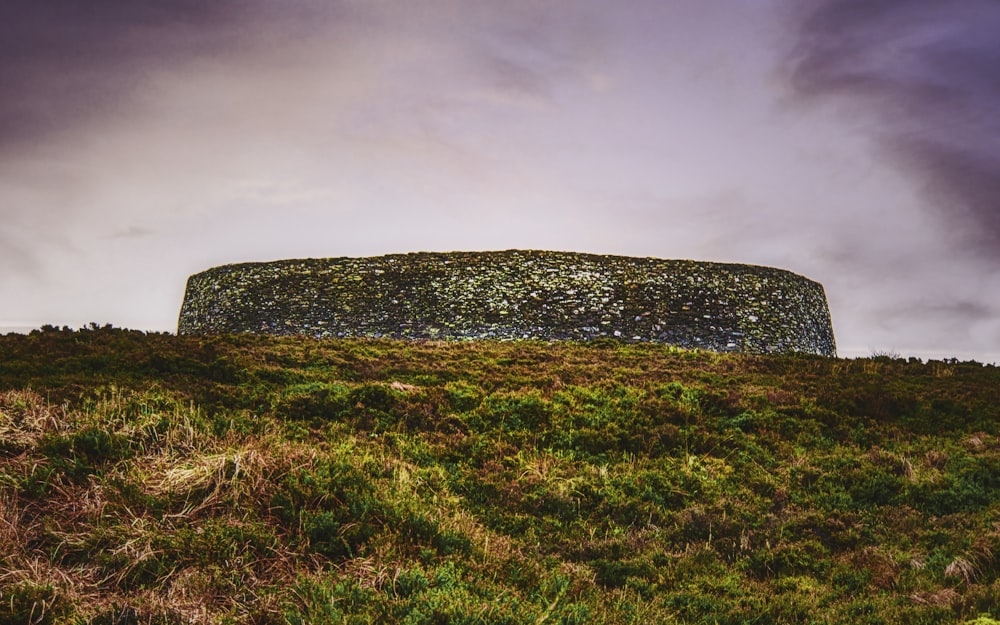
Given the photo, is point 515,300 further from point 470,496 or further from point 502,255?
point 470,496

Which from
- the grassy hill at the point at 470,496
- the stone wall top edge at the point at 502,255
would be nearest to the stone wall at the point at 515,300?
the stone wall top edge at the point at 502,255

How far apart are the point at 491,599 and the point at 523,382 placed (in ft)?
33.4

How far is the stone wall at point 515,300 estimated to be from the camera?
30.5 m

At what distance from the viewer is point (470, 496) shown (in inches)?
382

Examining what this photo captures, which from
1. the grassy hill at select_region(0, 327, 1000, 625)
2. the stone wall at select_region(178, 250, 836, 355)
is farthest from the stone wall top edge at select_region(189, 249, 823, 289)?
the grassy hill at select_region(0, 327, 1000, 625)

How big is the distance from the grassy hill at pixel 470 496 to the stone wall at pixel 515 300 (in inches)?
552

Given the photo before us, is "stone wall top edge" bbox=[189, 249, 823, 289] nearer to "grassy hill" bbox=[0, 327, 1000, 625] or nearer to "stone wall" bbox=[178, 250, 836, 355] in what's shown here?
"stone wall" bbox=[178, 250, 836, 355]

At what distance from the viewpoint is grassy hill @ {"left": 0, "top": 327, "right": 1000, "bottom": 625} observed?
5973mm

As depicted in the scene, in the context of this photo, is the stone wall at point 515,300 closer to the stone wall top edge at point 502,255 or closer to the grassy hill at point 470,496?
the stone wall top edge at point 502,255

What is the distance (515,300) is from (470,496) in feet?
71.7

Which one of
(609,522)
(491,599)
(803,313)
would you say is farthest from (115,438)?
A: (803,313)

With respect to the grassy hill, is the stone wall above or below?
above

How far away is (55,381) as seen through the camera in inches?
468

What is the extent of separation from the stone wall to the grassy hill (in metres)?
14.0
